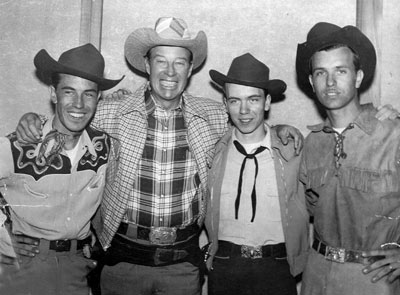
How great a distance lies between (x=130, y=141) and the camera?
3.71 metres

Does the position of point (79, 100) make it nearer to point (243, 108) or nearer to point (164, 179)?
point (164, 179)

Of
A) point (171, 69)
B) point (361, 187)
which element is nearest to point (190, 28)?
point (171, 69)

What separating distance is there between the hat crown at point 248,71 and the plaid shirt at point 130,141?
0.48 meters

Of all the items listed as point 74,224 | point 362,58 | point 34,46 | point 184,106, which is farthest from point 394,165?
point 34,46

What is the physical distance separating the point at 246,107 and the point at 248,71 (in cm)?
33

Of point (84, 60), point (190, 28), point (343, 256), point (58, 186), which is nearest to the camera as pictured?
point (343, 256)

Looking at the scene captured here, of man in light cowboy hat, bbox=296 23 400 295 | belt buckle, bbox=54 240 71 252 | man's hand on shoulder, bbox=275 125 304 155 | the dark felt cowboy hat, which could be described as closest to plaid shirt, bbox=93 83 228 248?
belt buckle, bbox=54 240 71 252

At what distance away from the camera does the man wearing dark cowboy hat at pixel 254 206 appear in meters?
3.53

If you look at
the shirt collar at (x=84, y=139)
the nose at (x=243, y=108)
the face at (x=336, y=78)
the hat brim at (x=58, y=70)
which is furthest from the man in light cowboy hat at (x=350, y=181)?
the shirt collar at (x=84, y=139)

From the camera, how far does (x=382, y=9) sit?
448 centimetres

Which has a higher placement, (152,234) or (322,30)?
(322,30)

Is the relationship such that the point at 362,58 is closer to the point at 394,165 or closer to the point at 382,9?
the point at 394,165

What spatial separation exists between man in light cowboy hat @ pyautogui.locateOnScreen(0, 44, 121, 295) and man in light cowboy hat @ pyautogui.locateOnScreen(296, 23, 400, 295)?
1740mm

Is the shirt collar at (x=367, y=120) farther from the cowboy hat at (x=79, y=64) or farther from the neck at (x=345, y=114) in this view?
the cowboy hat at (x=79, y=64)
